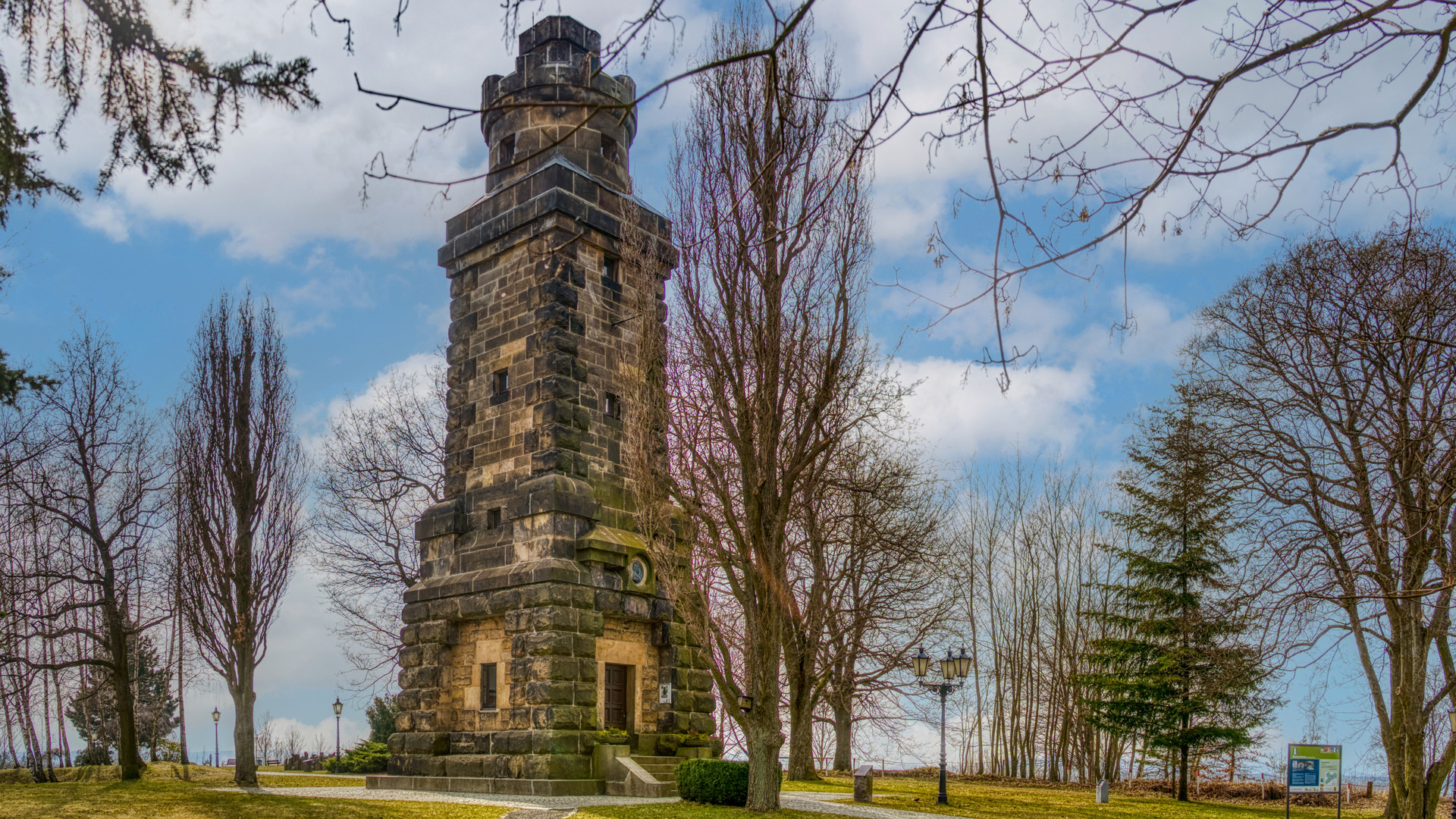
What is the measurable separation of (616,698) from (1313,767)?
11.5 metres

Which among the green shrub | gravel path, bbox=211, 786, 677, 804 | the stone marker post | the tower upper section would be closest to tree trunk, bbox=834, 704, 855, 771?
the stone marker post

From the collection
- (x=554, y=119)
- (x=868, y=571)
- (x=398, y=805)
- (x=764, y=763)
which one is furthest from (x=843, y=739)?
(x=554, y=119)

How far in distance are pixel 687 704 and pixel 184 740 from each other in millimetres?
17238

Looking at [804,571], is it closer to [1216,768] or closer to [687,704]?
[687,704]

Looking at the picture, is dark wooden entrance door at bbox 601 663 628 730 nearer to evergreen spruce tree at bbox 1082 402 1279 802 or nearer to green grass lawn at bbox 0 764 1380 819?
green grass lawn at bbox 0 764 1380 819

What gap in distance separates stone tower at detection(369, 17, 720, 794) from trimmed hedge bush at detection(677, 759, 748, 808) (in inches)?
52.5

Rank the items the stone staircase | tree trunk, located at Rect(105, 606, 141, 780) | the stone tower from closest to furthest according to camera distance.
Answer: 1. the stone staircase
2. the stone tower
3. tree trunk, located at Rect(105, 606, 141, 780)

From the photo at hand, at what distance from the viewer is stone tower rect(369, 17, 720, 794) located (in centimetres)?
1573

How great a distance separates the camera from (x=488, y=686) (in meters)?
16.8

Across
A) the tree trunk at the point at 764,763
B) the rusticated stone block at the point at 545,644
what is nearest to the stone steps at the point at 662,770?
the rusticated stone block at the point at 545,644

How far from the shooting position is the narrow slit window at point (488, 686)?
16.7 meters

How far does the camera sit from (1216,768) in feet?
96.2

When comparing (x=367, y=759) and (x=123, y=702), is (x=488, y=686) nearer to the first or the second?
(x=123, y=702)

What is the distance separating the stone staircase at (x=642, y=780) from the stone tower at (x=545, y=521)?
0.03 m
